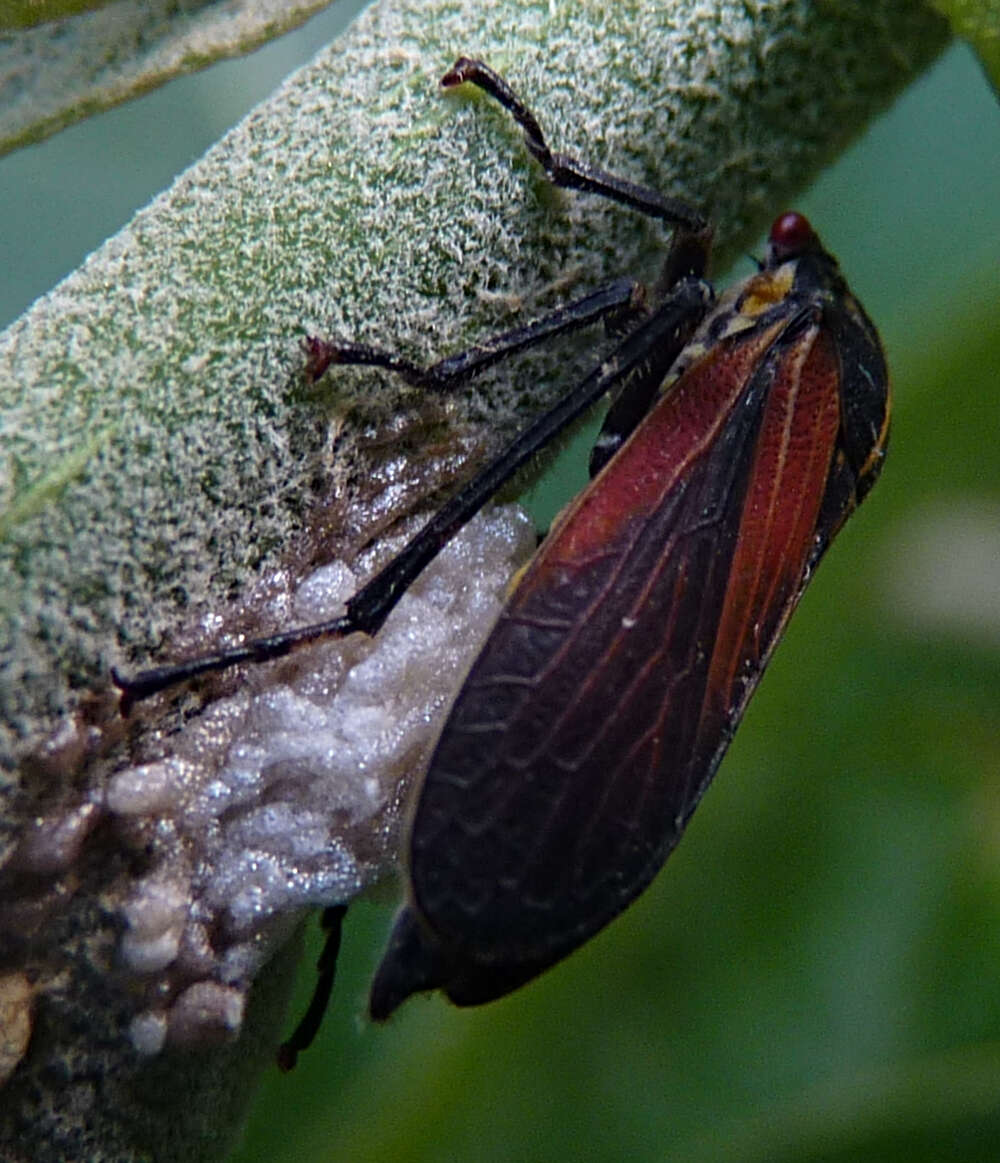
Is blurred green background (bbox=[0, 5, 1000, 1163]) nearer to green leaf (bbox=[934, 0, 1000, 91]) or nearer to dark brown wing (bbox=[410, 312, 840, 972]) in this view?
dark brown wing (bbox=[410, 312, 840, 972])

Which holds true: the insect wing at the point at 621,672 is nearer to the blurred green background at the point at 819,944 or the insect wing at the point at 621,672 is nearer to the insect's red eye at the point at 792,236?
the insect's red eye at the point at 792,236

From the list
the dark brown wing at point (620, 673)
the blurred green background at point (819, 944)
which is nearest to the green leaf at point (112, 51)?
the dark brown wing at point (620, 673)

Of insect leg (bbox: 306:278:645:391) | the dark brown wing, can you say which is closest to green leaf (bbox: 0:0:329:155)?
insect leg (bbox: 306:278:645:391)

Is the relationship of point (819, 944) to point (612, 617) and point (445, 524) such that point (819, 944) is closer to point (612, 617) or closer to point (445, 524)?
point (612, 617)

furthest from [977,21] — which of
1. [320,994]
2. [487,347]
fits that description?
[320,994]

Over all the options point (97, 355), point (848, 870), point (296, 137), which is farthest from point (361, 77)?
point (848, 870)

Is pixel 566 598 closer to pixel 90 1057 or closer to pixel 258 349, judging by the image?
pixel 258 349
